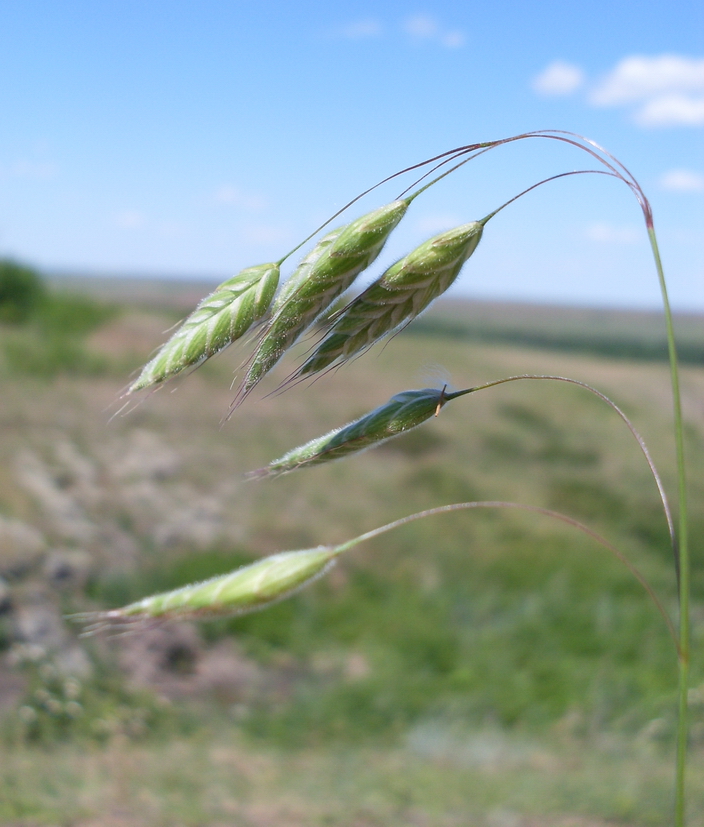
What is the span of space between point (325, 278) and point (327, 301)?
4 cm

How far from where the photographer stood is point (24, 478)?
7031 mm

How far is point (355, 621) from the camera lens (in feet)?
20.6

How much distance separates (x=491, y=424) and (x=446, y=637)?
19.4ft

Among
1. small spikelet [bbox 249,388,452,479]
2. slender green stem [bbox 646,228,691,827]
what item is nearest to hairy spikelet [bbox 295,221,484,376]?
small spikelet [bbox 249,388,452,479]

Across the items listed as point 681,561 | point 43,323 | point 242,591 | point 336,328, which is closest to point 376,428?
point 336,328

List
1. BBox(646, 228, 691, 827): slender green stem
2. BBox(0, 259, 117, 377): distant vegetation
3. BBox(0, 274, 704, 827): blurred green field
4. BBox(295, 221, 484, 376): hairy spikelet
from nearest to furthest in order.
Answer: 1. BBox(646, 228, 691, 827): slender green stem
2. BBox(295, 221, 484, 376): hairy spikelet
3. BBox(0, 274, 704, 827): blurred green field
4. BBox(0, 259, 117, 377): distant vegetation

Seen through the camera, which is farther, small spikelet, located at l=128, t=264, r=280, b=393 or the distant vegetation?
the distant vegetation

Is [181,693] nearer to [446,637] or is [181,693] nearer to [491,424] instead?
[446,637]

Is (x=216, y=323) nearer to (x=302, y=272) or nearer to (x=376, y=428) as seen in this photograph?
(x=302, y=272)

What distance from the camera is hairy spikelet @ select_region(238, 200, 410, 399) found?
88cm

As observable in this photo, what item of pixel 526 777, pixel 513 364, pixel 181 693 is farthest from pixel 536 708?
pixel 513 364

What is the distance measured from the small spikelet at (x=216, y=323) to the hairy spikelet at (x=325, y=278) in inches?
1.6

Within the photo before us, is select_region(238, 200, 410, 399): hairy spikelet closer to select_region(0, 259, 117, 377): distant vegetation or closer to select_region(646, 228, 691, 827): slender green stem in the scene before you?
select_region(646, 228, 691, 827): slender green stem

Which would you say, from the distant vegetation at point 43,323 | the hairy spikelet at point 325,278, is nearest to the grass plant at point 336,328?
the hairy spikelet at point 325,278
